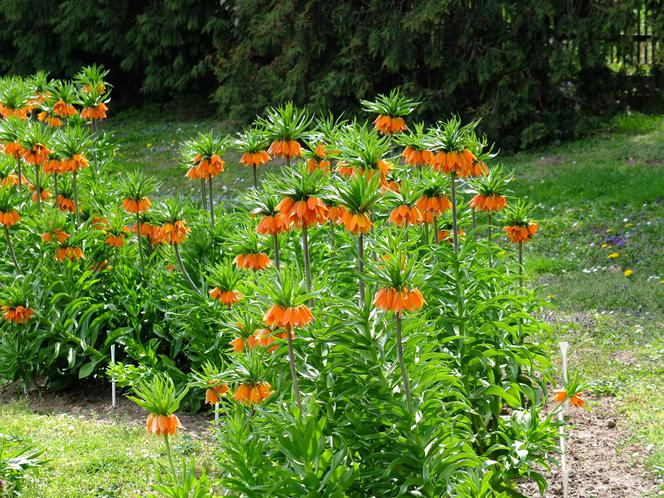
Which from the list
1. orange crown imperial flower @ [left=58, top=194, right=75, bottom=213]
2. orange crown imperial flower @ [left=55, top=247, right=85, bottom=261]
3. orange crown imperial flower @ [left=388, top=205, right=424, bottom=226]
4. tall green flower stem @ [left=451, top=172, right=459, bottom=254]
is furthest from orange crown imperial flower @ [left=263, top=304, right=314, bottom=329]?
orange crown imperial flower @ [left=58, top=194, right=75, bottom=213]

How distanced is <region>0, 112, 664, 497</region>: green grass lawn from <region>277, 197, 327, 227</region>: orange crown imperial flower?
146 cm

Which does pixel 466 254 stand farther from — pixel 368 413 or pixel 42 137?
pixel 42 137

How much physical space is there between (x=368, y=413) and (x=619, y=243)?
469 cm

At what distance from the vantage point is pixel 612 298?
19.5ft

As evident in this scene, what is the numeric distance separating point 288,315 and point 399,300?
12.0 inches

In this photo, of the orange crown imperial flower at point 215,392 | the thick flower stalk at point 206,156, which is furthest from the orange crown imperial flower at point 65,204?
the orange crown imperial flower at point 215,392

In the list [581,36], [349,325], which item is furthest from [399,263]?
[581,36]

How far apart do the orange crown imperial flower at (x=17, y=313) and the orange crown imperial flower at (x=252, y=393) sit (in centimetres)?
185

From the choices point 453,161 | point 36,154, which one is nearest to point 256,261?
point 453,161

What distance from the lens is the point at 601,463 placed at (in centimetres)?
392

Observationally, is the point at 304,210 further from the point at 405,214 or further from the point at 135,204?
the point at 135,204

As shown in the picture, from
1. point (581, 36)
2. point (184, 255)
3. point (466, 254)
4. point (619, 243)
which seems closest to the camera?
point (466, 254)

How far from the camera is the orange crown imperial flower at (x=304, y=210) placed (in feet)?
9.25

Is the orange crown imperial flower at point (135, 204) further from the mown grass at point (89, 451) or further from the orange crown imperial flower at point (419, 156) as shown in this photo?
the orange crown imperial flower at point (419, 156)
